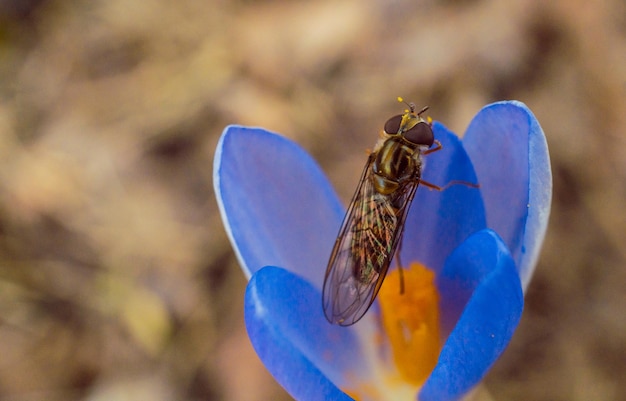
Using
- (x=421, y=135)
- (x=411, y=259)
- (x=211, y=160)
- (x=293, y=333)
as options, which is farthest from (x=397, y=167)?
(x=211, y=160)

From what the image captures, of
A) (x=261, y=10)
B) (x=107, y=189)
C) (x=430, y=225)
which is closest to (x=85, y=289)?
(x=107, y=189)

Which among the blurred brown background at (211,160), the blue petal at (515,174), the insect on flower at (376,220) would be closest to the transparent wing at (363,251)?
the insect on flower at (376,220)

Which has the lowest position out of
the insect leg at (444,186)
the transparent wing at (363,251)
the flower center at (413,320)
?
the flower center at (413,320)

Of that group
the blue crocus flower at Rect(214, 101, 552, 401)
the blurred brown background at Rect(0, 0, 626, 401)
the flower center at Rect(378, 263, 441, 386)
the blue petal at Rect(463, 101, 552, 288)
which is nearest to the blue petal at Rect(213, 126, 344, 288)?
the blue crocus flower at Rect(214, 101, 552, 401)

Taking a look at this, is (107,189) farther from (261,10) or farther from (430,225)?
(430,225)

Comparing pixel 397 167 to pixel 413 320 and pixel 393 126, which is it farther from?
pixel 413 320

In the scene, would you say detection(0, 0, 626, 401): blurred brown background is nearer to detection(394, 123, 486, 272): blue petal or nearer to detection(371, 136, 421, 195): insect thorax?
detection(394, 123, 486, 272): blue petal

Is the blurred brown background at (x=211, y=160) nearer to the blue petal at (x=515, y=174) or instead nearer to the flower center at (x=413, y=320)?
the flower center at (x=413, y=320)
